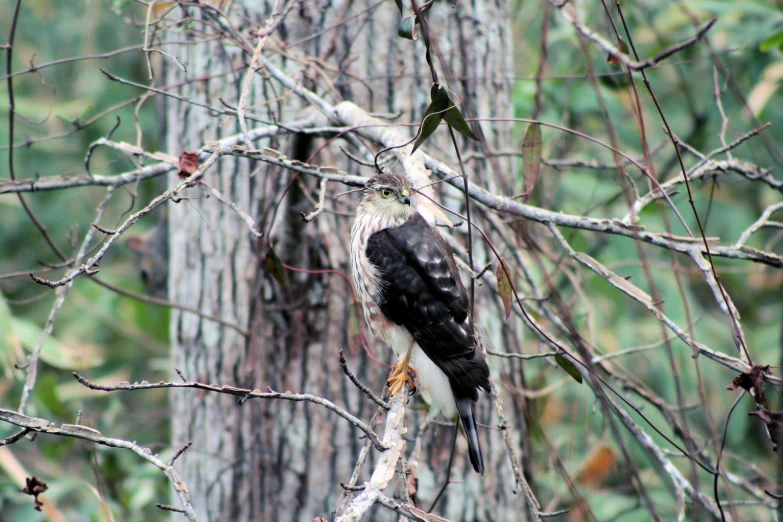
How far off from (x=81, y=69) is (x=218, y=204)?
5.80m

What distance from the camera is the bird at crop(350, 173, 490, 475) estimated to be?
2605 millimetres

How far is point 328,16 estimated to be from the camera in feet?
10.4

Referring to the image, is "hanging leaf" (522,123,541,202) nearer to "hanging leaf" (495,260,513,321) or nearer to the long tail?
"hanging leaf" (495,260,513,321)

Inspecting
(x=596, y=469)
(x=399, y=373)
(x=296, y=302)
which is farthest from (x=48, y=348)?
(x=596, y=469)

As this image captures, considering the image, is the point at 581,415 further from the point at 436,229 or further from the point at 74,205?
the point at 74,205

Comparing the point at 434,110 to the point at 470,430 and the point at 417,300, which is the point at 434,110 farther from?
the point at 470,430

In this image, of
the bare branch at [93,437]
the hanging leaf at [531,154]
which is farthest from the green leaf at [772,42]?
the bare branch at [93,437]

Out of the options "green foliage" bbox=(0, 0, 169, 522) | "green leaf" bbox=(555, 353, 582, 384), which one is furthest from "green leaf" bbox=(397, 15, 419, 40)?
"green foliage" bbox=(0, 0, 169, 522)

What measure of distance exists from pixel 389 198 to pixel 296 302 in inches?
28.4

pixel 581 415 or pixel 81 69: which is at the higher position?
pixel 81 69

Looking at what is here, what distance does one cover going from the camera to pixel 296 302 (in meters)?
3.21

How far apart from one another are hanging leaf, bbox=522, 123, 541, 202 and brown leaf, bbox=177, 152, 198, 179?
1067mm

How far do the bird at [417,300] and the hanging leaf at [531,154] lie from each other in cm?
48

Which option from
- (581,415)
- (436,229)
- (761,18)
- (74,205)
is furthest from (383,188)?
(74,205)
